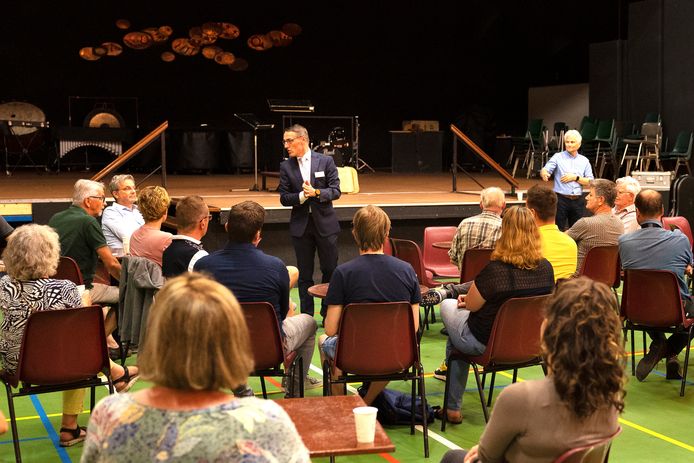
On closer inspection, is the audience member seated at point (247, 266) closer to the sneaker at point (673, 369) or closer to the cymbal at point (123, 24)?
the sneaker at point (673, 369)

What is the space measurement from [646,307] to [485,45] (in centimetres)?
1536

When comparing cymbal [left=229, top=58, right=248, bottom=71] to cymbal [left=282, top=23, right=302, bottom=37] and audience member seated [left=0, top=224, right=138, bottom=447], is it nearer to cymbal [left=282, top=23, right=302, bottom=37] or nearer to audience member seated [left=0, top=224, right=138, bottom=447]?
cymbal [left=282, top=23, right=302, bottom=37]

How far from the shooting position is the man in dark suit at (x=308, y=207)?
7.07m

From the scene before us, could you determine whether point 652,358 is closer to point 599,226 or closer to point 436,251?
point 599,226

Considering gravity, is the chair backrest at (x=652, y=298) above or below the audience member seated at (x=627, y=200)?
below

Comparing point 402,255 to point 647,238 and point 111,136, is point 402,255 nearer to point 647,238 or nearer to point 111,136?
point 647,238

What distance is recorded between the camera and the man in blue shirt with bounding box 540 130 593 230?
890 cm

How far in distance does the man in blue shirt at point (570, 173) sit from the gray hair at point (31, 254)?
225 inches

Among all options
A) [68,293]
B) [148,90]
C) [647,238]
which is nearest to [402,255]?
[647,238]

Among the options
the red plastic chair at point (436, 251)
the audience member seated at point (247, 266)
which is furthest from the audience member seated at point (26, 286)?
the red plastic chair at point (436, 251)

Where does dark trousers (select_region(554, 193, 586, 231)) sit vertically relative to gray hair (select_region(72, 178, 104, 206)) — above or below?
below

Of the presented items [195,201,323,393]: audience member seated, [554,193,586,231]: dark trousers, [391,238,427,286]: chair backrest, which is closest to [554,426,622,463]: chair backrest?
[195,201,323,393]: audience member seated

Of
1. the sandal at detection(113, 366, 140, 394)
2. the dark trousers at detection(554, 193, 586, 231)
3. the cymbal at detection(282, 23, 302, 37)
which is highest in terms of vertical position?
the cymbal at detection(282, 23, 302, 37)

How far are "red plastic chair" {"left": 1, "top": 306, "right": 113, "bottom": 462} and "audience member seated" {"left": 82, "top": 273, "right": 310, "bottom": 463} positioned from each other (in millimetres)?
2231
